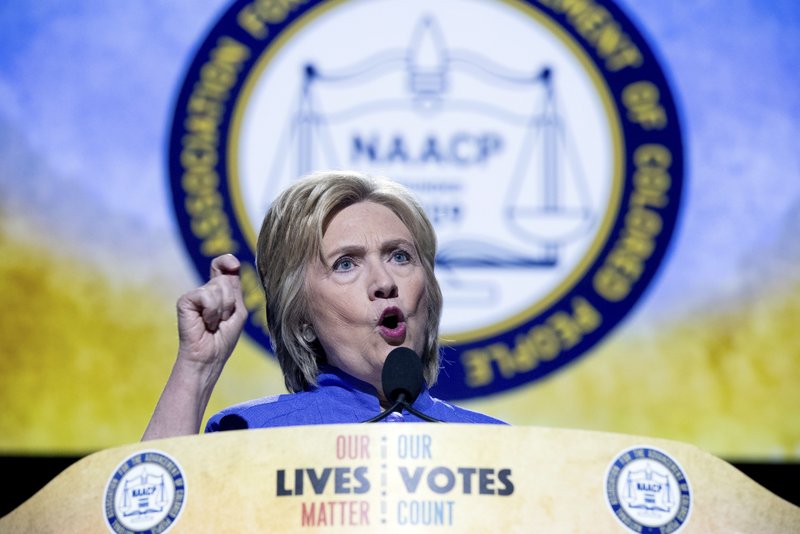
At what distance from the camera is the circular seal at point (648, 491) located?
1.25 metres

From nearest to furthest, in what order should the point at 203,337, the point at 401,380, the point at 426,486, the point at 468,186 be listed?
the point at 426,486 → the point at 401,380 → the point at 203,337 → the point at 468,186

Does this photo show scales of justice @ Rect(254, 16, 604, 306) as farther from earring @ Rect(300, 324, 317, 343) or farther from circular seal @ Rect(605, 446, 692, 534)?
circular seal @ Rect(605, 446, 692, 534)

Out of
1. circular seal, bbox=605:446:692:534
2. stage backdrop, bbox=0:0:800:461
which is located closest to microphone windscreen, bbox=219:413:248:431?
circular seal, bbox=605:446:692:534

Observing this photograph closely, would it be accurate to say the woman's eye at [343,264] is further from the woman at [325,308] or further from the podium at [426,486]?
the podium at [426,486]

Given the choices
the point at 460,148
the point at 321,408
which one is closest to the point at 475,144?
the point at 460,148

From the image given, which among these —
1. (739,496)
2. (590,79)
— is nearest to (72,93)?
(590,79)

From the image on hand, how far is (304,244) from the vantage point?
1.88 m

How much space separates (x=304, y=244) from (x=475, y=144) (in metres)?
1.48

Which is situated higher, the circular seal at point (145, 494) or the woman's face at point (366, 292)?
the woman's face at point (366, 292)

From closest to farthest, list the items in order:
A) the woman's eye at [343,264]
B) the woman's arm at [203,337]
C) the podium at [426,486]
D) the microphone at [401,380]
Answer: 1. the podium at [426,486]
2. the microphone at [401,380]
3. the woman's arm at [203,337]
4. the woman's eye at [343,264]

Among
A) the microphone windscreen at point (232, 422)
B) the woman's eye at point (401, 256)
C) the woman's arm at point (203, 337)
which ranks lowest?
the microphone windscreen at point (232, 422)

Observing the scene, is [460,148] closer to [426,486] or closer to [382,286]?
[382,286]

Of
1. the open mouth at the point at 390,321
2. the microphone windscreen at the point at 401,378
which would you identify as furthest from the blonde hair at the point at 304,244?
the microphone windscreen at the point at 401,378

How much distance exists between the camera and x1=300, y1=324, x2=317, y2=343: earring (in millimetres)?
1924
